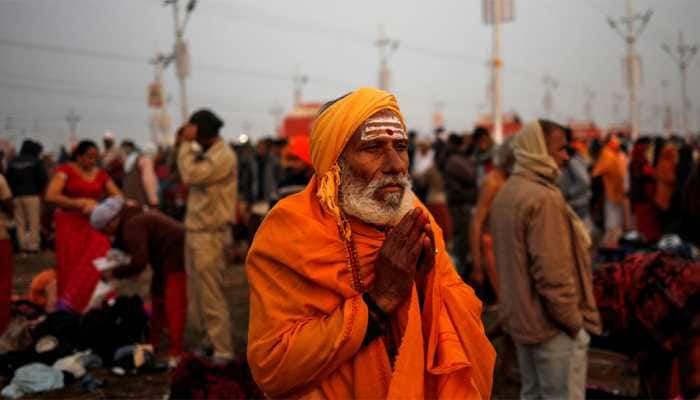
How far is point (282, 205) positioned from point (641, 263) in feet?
10.2

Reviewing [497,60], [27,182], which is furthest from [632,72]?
[27,182]

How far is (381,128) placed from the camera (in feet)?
7.21

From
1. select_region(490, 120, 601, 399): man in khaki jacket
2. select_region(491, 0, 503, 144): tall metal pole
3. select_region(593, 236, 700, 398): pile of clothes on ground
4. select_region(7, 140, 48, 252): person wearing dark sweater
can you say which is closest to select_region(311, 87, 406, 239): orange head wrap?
select_region(490, 120, 601, 399): man in khaki jacket

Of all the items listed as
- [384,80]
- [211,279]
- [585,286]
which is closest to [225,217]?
[211,279]

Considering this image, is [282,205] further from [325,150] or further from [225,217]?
[225,217]

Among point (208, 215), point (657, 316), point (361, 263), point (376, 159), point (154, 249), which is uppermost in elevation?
point (376, 159)

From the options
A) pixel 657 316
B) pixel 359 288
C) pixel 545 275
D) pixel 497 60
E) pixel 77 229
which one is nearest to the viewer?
pixel 359 288

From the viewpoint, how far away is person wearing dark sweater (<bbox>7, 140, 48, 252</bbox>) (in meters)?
12.5

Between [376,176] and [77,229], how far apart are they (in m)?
6.28

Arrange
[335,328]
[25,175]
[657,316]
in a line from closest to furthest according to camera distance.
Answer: [335,328] → [657,316] → [25,175]

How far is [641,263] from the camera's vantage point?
434 cm

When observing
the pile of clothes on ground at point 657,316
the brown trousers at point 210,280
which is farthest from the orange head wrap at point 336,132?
the brown trousers at point 210,280

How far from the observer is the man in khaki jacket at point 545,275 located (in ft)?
11.9

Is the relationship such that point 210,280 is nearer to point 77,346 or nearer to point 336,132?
point 77,346
